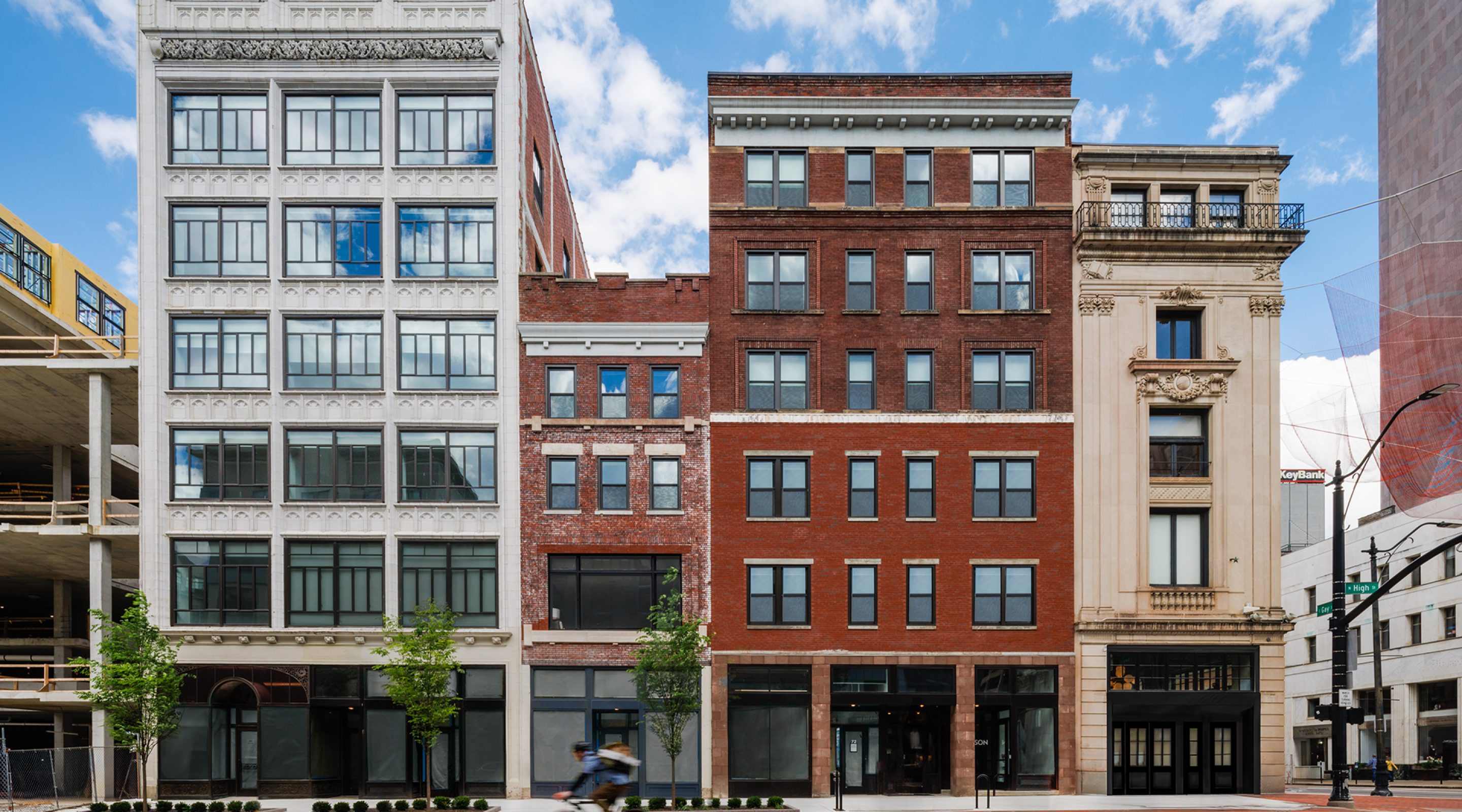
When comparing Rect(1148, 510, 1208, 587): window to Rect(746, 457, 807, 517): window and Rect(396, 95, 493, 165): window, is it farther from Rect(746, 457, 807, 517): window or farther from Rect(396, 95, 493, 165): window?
Rect(396, 95, 493, 165): window

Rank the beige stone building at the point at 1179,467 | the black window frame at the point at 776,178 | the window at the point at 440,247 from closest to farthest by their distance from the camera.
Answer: the beige stone building at the point at 1179,467
the window at the point at 440,247
the black window frame at the point at 776,178

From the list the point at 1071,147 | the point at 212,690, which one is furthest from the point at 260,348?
the point at 1071,147

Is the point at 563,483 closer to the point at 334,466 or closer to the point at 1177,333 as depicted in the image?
the point at 334,466

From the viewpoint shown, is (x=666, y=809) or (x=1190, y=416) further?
(x=1190, y=416)

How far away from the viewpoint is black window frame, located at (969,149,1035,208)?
30781 mm

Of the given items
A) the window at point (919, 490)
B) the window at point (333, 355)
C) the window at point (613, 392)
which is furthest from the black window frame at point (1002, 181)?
the window at point (333, 355)

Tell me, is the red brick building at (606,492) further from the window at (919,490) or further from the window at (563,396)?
the window at (919,490)

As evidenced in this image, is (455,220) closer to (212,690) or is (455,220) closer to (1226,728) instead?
(212,690)

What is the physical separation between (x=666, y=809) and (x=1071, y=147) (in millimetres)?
23074

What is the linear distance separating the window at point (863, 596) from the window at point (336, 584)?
14220mm

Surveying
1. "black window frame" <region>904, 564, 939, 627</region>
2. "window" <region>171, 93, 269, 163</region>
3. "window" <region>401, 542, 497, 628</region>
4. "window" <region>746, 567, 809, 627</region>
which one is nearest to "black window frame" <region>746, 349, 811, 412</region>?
"window" <region>746, 567, 809, 627</region>

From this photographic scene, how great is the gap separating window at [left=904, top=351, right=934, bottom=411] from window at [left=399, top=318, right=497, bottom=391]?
12.9m

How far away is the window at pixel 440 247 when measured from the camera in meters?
30.6

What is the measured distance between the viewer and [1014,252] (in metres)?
30.7
